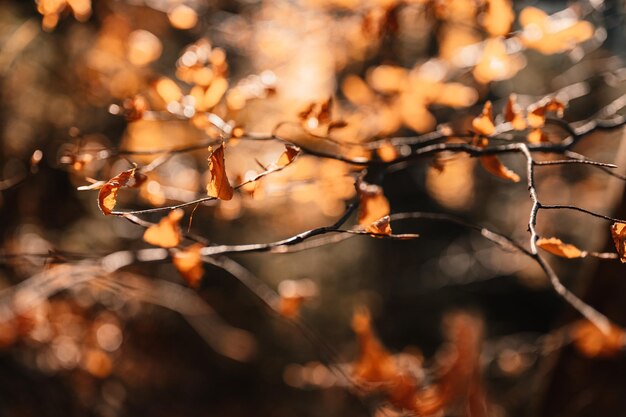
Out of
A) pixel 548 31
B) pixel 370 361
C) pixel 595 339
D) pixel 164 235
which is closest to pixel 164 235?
pixel 164 235

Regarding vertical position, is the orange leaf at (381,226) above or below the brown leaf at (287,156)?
below

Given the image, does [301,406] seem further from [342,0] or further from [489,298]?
[342,0]

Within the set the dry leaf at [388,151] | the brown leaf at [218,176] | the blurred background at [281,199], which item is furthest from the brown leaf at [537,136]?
the brown leaf at [218,176]

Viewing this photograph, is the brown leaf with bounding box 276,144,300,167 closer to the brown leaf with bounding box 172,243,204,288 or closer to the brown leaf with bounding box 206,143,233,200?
the brown leaf with bounding box 206,143,233,200

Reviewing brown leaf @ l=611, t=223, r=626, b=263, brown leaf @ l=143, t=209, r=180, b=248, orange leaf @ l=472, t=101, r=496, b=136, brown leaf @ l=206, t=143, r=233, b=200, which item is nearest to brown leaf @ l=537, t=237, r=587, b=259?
brown leaf @ l=611, t=223, r=626, b=263

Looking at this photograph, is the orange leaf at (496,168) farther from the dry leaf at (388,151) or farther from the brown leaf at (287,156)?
the brown leaf at (287,156)

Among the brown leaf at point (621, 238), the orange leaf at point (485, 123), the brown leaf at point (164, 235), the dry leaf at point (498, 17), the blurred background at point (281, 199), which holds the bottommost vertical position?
the blurred background at point (281, 199)
